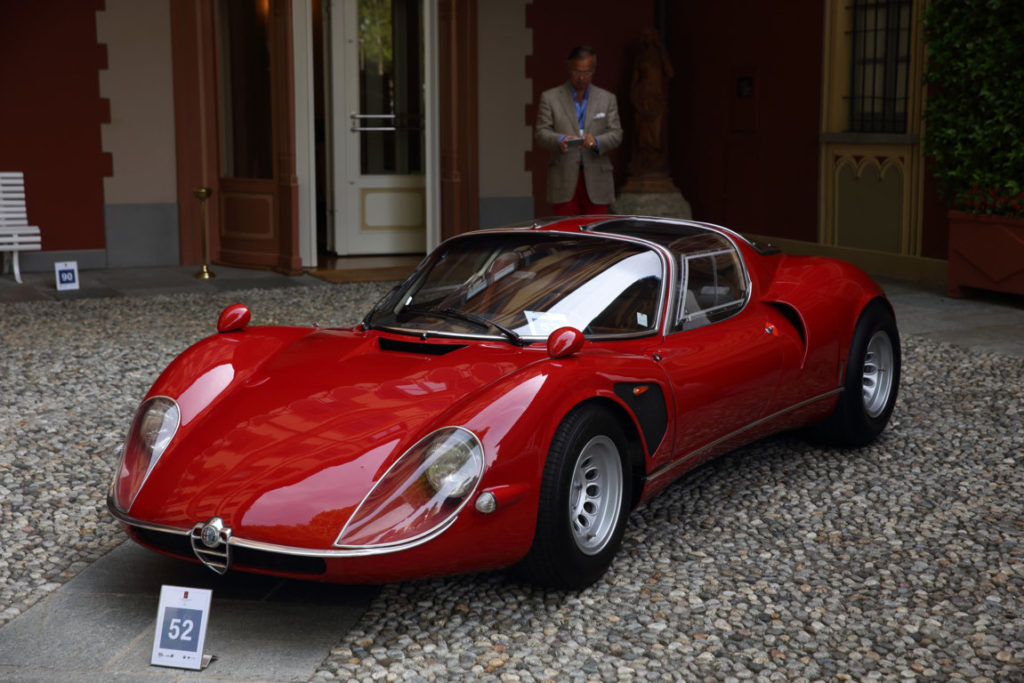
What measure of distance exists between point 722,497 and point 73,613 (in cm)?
240

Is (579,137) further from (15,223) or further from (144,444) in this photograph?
(144,444)

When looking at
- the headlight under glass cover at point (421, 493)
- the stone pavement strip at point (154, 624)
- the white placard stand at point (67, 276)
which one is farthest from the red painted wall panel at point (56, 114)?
the headlight under glass cover at point (421, 493)

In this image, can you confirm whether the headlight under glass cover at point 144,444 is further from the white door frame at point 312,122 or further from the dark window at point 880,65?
the dark window at point 880,65

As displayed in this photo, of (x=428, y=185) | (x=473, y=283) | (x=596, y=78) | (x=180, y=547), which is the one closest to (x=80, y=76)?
(x=428, y=185)

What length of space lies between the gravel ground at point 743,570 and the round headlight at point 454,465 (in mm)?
443

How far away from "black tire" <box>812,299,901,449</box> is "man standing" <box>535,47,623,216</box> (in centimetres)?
341

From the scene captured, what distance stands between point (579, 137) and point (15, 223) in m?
5.23

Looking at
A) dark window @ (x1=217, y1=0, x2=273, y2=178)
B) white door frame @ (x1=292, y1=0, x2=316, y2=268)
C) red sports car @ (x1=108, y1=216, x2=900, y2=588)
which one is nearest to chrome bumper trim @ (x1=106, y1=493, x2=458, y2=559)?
red sports car @ (x1=108, y1=216, x2=900, y2=588)

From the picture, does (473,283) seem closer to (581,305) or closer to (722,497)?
(581,305)

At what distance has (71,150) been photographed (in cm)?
1079

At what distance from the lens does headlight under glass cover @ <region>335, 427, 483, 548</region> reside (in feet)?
10.3

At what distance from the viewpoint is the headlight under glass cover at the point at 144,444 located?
11.4ft

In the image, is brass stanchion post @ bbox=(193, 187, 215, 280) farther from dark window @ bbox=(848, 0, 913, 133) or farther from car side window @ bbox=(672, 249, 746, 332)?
car side window @ bbox=(672, 249, 746, 332)

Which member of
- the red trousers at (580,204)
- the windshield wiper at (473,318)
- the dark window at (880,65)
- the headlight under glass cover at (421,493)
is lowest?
the headlight under glass cover at (421,493)
